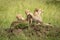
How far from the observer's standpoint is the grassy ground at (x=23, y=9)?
868 centimetres

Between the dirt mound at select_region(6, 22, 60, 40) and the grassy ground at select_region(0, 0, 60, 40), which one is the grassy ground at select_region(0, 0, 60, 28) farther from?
the dirt mound at select_region(6, 22, 60, 40)

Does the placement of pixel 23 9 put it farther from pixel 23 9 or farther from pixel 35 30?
pixel 35 30

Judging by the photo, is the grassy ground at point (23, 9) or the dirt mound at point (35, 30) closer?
the dirt mound at point (35, 30)

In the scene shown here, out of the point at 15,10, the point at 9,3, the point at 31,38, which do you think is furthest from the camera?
the point at 9,3

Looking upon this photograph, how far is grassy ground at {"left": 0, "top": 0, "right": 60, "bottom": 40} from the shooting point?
8680mm

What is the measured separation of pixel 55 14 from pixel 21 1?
1711mm

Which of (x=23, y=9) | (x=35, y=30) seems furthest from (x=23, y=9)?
(x=35, y=30)

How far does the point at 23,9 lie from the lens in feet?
32.4

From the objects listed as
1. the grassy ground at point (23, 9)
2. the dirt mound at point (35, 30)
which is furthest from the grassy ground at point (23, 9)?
the dirt mound at point (35, 30)

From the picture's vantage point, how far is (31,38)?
681 cm

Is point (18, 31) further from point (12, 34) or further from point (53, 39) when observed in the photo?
point (53, 39)

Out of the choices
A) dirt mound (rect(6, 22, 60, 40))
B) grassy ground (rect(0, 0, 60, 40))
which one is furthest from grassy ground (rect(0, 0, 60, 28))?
dirt mound (rect(6, 22, 60, 40))

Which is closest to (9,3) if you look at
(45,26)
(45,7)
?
(45,7)

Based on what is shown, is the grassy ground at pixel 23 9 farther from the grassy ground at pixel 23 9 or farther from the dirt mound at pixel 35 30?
the dirt mound at pixel 35 30
